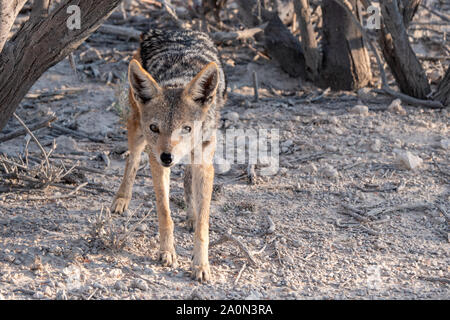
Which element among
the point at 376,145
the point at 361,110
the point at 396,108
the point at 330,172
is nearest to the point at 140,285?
the point at 330,172

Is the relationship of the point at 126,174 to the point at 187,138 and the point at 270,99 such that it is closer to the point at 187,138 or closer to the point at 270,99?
the point at 187,138

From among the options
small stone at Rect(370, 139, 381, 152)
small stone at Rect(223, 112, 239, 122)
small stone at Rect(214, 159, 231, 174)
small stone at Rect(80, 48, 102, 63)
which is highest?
small stone at Rect(80, 48, 102, 63)

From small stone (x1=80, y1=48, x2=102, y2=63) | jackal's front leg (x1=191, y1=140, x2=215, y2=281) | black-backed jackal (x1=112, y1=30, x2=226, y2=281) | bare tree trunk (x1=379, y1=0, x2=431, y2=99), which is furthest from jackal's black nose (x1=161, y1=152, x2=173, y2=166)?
small stone (x1=80, y1=48, x2=102, y2=63)

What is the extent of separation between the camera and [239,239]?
5352 mm

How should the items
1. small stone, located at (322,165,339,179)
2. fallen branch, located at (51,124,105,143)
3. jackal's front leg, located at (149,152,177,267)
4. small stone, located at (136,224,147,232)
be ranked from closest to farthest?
jackal's front leg, located at (149,152,177,267)
small stone, located at (136,224,147,232)
small stone, located at (322,165,339,179)
fallen branch, located at (51,124,105,143)

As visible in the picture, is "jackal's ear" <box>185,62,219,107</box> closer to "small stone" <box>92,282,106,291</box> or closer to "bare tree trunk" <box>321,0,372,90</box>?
"small stone" <box>92,282,106,291</box>

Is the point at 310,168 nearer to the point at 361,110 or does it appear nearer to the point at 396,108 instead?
the point at 361,110

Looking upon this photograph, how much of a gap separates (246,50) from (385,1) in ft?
8.93

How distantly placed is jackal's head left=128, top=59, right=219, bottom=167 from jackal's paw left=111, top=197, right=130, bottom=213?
48.2 inches

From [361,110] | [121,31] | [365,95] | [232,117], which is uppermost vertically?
[121,31]

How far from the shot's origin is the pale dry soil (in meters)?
4.54

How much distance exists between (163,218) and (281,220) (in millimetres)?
1279

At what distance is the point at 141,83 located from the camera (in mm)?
4848

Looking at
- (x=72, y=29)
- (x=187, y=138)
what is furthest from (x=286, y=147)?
(x=72, y=29)
